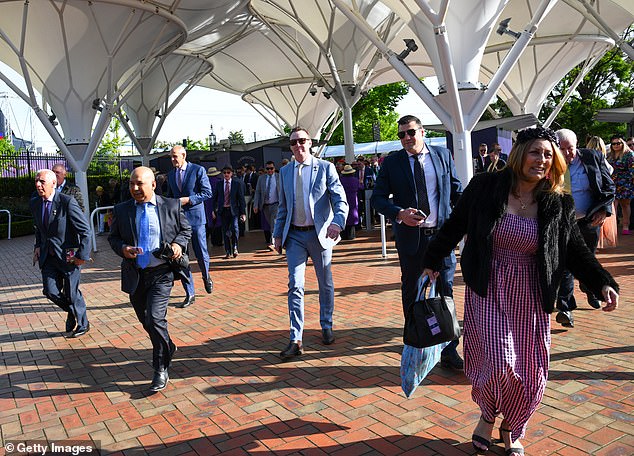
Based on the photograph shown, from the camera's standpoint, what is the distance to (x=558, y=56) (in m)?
28.2

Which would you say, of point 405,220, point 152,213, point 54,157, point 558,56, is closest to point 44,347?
point 152,213

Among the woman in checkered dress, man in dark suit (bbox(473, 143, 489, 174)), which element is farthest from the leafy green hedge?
the woman in checkered dress

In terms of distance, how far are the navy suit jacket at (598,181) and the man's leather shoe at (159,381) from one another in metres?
4.29

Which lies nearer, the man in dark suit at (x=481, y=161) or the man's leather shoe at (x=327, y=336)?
the man's leather shoe at (x=327, y=336)

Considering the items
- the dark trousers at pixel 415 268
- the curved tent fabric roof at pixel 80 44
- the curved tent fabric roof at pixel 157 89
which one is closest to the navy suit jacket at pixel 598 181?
the dark trousers at pixel 415 268

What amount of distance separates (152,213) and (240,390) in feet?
5.72

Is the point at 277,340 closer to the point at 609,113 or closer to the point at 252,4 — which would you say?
the point at 609,113

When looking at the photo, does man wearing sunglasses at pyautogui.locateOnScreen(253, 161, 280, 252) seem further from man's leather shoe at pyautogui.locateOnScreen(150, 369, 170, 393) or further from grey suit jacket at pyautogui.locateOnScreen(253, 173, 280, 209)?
man's leather shoe at pyautogui.locateOnScreen(150, 369, 170, 393)

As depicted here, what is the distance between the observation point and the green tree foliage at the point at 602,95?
36.5 m

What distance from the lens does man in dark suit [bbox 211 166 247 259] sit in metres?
12.9

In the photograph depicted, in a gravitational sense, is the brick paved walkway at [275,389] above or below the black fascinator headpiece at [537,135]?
below

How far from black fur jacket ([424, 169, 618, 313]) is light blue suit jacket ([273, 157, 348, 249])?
2.35 meters

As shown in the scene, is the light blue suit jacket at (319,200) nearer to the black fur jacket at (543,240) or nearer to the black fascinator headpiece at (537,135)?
the black fur jacket at (543,240)

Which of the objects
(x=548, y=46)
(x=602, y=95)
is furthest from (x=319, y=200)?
(x=602, y=95)
